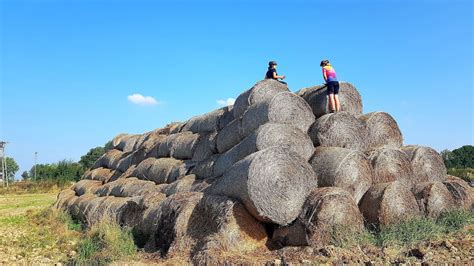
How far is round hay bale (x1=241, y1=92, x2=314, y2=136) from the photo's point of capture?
9398 millimetres

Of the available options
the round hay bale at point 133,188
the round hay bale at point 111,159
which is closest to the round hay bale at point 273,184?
the round hay bale at point 133,188

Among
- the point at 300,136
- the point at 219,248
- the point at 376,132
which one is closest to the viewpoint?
the point at 219,248

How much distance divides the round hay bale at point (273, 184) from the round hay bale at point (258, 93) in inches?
96.8

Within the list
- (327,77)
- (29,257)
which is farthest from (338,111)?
(29,257)

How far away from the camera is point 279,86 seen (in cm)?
1057

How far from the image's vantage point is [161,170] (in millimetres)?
12156

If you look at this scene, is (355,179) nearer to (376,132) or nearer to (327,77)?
(376,132)

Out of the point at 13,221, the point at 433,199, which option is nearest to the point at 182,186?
the point at 433,199

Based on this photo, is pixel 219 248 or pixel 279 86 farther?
pixel 279 86

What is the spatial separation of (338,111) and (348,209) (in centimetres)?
263

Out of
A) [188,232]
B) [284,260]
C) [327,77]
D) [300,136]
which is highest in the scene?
[327,77]

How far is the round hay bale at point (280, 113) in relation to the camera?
9398 mm

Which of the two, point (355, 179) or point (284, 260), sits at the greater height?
point (355, 179)

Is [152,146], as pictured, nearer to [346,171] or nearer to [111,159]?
[111,159]
